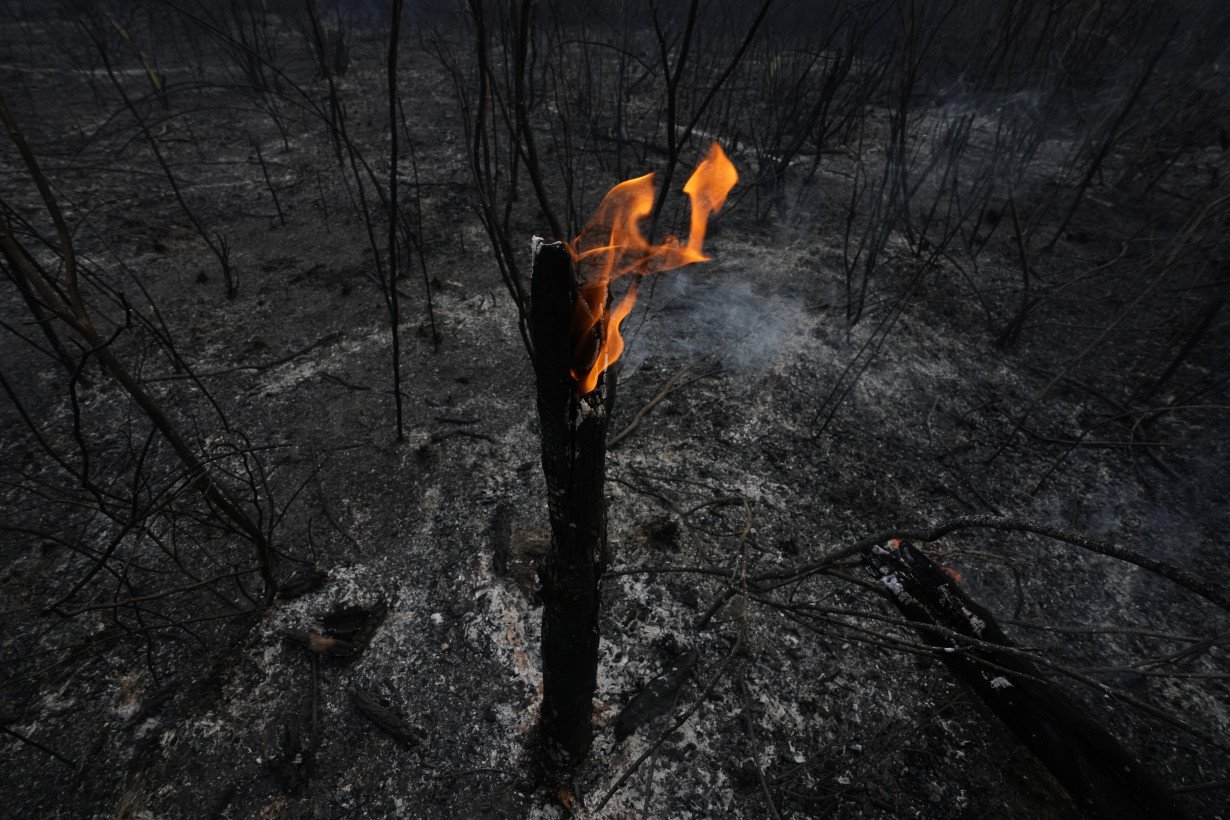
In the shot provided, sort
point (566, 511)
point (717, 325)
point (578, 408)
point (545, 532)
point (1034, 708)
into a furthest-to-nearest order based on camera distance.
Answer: point (717, 325) → point (545, 532) → point (1034, 708) → point (566, 511) → point (578, 408)

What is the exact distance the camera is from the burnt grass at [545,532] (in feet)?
5.48

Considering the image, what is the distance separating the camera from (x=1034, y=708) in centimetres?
149

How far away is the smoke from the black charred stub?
214cm

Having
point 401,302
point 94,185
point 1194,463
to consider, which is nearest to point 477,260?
point 401,302

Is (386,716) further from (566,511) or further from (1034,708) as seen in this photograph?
(1034,708)

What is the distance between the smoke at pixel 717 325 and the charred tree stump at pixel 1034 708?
1.71 metres

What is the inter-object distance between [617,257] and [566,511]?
2.01 feet

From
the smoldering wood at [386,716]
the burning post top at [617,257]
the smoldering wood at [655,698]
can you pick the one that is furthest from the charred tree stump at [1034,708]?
the smoldering wood at [386,716]

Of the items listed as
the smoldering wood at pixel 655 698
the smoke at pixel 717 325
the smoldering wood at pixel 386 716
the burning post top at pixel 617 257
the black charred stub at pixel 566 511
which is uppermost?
the burning post top at pixel 617 257

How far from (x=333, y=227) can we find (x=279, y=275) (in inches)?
34.2

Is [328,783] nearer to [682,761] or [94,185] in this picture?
[682,761]

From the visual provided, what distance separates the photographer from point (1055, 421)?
3.19 metres

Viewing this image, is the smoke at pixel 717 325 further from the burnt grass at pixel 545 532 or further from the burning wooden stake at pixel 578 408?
the burning wooden stake at pixel 578 408

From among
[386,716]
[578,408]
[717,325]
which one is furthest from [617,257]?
[717,325]
